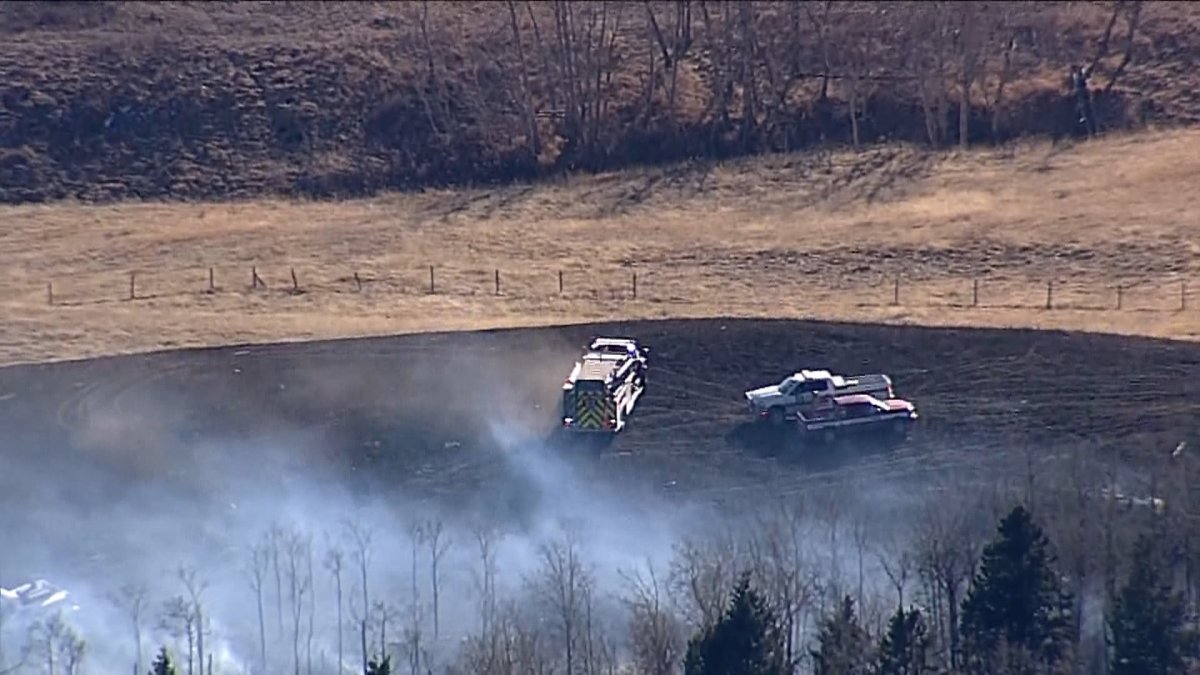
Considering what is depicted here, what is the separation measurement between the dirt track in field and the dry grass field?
124 centimetres

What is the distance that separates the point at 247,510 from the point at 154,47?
26.6 m

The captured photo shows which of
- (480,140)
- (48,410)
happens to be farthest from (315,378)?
(480,140)

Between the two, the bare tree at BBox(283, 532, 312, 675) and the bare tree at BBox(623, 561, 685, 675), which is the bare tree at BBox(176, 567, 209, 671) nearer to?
the bare tree at BBox(283, 532, 312, 675)

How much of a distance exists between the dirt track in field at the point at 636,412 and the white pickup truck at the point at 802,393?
439mm

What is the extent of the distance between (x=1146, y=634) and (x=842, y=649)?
2.44m

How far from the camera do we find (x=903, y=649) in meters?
17.2

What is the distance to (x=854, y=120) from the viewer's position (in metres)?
45.0

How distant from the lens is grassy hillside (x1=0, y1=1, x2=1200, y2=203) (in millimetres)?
44656

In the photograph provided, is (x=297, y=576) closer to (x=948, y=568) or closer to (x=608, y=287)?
(x=948, y=568)

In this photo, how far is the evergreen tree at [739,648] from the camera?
1662 cm

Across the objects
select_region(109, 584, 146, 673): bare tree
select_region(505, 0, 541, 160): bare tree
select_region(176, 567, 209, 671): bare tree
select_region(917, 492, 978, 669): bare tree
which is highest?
select_region(505, 0, 541, 160): bare tree

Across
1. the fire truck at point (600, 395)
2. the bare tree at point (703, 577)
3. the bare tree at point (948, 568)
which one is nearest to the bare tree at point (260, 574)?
the bare tree at point (703, 577)

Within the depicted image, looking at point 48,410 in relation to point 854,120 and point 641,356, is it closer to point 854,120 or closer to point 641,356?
point 641,356

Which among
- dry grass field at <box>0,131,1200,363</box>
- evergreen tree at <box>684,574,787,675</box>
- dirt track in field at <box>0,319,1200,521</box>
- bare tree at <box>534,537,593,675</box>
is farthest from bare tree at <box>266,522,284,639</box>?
dry grass field at <box>0,131,1200,363</box>
